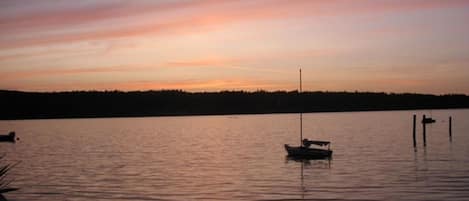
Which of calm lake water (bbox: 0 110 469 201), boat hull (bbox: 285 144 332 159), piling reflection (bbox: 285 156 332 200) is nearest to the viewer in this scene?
calm lake water (bbox: 0 110 469 201)

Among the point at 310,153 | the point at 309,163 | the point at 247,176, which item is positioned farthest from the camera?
the point at 310,153

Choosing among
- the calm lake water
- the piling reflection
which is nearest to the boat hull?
the piling reflection

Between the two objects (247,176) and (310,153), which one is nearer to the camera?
(247,176)

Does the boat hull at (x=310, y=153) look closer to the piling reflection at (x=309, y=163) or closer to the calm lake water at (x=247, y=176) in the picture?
the piling reflection at (x=309, y=163)

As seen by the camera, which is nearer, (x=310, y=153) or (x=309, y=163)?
(x=309, y=163)

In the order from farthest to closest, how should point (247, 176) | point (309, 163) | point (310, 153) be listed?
point (310, 153), point (309, 163), point (247, 176)

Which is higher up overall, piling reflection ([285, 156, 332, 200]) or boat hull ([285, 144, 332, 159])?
boat hull ([285, 144, 332, 159])

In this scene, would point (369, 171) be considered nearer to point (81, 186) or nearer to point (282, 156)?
point (282, 156)

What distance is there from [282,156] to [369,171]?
1622 centimetres

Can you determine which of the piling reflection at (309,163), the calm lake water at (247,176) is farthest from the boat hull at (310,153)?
the calm lake water at (247,176)

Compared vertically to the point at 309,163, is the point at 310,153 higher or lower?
higher

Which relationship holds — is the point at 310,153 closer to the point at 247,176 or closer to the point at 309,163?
the point at 309,163

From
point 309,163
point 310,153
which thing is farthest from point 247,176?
point 310,153

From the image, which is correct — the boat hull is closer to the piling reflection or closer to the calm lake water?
the piling reflection
